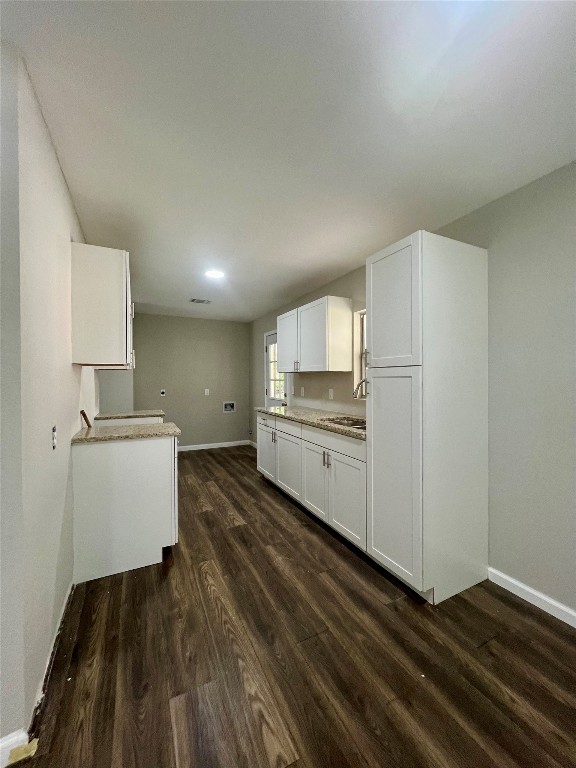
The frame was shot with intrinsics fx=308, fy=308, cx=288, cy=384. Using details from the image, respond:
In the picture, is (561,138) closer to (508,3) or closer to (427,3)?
(508,3)

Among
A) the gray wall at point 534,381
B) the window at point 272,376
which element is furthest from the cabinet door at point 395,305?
the window at point 272,376

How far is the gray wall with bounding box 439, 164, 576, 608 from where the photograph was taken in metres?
1.67

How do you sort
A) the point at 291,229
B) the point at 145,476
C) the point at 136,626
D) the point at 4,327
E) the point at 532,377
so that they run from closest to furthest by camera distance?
1. the point at 4,327
2. the point at 136,626
3. the point at 532,377
4. the point at 145,476
5. the point at 291,229

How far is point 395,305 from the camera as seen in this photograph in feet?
6.32

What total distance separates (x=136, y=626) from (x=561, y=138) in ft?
10.8

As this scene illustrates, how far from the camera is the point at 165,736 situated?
1130 mm

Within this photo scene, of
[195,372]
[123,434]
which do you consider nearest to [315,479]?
[123,434]

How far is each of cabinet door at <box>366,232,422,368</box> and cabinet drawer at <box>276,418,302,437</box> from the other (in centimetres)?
122

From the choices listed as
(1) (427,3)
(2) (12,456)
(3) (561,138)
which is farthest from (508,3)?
(2) (12,456)

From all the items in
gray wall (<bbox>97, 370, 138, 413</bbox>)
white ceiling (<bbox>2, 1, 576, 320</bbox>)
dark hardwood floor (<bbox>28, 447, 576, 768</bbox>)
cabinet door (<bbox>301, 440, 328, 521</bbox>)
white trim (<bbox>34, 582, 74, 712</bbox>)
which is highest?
white ceiling (<bbox>2, 1, 576, 320</bbox>)

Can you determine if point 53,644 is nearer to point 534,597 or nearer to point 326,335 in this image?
point 534,597

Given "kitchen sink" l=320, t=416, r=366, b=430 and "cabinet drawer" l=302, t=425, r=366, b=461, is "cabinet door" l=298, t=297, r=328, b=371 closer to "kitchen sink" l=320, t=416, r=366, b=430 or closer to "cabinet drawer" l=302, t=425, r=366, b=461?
"kitchen sink" l=320, t=416, r=366, b=430

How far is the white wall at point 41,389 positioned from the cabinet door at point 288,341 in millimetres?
2363

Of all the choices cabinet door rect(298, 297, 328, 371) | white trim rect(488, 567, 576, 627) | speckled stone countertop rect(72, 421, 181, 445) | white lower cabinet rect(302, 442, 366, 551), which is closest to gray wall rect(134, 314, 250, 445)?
cabinet door rect(298, 297, 328, 371)
